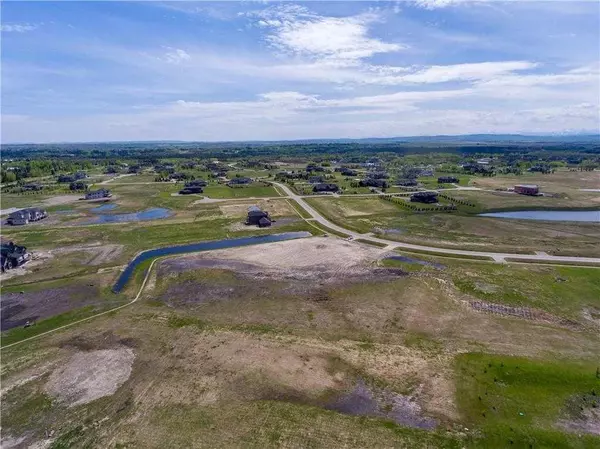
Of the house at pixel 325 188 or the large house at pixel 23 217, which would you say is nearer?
the large house at pixel 23 217

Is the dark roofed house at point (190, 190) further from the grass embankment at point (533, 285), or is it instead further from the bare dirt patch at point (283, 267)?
the grass embankment at point (533, 285)

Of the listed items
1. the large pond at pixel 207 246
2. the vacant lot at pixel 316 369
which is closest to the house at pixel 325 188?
the large pond at pixel 207 246

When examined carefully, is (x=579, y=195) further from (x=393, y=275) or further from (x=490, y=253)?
(x=393, y=275)

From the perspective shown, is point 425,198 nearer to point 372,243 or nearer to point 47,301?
point 372,243

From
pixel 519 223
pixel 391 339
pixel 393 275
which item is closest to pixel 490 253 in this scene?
pixel 393 275

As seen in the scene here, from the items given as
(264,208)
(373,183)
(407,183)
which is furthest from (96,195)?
(407,183)

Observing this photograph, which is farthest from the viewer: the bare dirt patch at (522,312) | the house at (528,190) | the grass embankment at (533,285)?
the house at (528,190)

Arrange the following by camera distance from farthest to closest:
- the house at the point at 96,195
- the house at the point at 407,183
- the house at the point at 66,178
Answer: the house at the point at 66,178 < the house at the point at 407,183 < the house at the point at 96,195
